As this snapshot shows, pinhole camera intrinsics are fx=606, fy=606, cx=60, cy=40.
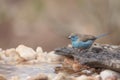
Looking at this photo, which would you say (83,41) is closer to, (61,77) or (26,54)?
(26,54)

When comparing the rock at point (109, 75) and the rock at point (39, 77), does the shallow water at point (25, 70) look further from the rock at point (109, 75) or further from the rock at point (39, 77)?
the rock at point (109, 75)

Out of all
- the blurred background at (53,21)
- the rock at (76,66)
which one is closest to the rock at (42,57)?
the rock at (76,66)

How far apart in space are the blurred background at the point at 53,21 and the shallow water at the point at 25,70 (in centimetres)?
299

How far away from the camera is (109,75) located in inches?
227

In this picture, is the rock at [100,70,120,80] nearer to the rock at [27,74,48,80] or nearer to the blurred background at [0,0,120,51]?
the rock at [27,74,48,80]

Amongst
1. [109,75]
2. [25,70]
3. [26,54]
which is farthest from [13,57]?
[109,75]

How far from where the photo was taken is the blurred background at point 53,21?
31.3 ft

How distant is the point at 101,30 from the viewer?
9.68m

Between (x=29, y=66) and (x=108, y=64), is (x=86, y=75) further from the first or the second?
(x=29, y=66)

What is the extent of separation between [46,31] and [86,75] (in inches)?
205

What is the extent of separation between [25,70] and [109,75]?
38.5 inches

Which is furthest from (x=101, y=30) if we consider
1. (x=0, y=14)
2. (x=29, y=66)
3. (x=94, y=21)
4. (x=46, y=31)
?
(x=29, y=66)

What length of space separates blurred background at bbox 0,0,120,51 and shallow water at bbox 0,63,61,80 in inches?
118

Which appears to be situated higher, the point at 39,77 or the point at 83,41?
the point at 83,41
